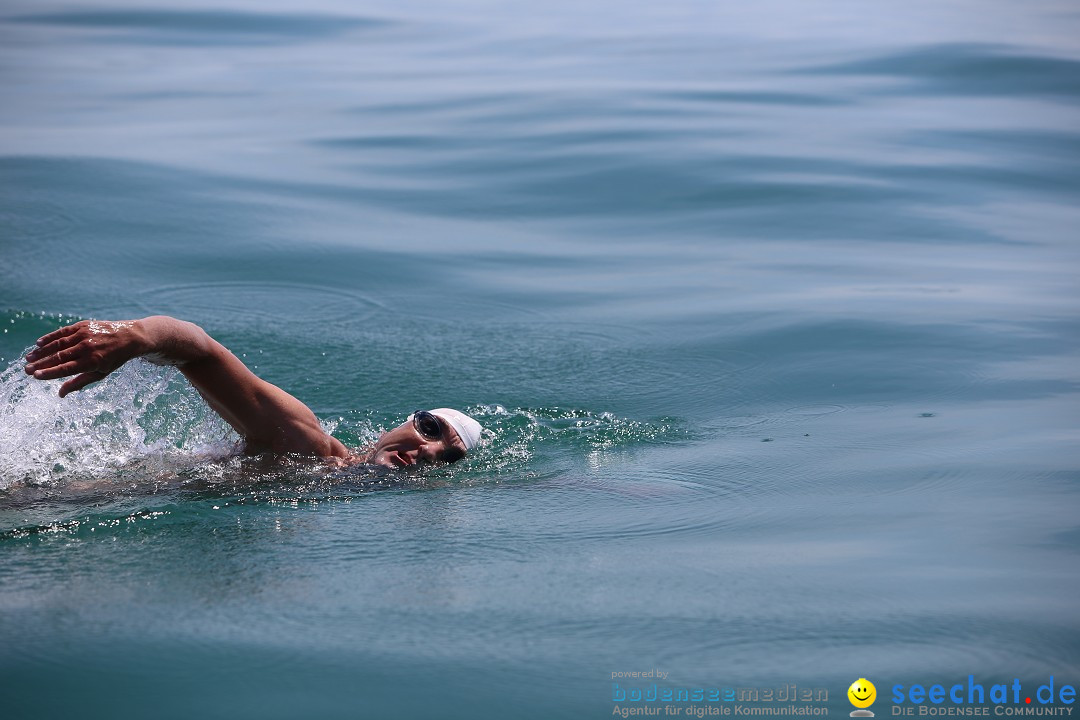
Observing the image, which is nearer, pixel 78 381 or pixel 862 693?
pixel 862 693

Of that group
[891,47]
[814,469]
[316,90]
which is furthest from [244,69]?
[814,469]

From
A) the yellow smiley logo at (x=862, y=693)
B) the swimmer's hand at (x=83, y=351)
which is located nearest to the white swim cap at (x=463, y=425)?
the swimmer's hand at (x=83, y=351)

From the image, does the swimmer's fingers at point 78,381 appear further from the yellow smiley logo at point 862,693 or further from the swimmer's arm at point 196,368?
the yellow smiley logo at point 862,693

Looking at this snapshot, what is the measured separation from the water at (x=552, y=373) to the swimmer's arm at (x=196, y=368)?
168mm

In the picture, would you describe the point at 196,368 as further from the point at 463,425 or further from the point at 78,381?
the point at 463,425

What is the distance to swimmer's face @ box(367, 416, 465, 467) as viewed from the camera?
5727mm

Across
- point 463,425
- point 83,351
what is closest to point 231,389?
point 83,351

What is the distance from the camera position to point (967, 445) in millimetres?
5832

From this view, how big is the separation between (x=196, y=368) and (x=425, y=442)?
1171mm

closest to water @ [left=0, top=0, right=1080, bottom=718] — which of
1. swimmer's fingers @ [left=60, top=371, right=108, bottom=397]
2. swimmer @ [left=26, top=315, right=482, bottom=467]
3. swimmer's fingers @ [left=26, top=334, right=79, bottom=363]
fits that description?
swimmer @ [left=26, top=315, right=482, bottom=467]

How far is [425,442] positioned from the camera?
577 cm

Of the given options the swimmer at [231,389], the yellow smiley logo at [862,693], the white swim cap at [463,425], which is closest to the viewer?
the yellow smiley logo at [862,693]

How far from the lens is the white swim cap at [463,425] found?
19.2ft

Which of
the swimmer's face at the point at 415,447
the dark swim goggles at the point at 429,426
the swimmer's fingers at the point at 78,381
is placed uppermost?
the swimmer's fingers at the point at 78,381
